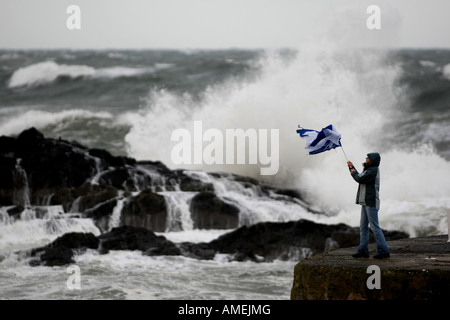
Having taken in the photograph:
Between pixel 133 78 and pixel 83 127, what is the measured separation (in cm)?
670

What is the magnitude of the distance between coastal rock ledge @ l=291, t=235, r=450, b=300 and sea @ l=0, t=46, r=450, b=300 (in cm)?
94

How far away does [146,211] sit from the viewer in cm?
1616

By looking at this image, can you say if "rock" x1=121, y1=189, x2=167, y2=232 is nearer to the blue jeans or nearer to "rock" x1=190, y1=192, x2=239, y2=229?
"rock" x1=190, y1=192, x2=239, y2=229

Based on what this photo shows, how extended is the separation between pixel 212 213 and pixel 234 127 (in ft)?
28.2

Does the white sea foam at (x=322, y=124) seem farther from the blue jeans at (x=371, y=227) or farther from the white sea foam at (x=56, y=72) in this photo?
the blue jeans at (x=371, y=227)

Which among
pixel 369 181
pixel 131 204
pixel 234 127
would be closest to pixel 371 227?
pixel 369 181

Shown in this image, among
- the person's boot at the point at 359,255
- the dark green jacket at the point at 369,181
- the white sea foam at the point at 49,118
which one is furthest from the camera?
the white sea foam at the point at 49,118

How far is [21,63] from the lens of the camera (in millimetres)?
39188

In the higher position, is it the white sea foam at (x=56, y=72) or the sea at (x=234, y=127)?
the white sea foam at (x=56, y=72)

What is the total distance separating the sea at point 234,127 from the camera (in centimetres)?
1213

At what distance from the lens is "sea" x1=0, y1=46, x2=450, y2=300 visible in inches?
478

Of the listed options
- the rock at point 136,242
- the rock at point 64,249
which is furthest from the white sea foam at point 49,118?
the rock at point 64,249

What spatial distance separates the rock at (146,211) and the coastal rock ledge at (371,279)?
31.4ft

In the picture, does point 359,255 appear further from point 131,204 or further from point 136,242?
point 131,204
